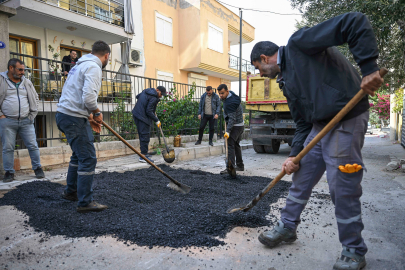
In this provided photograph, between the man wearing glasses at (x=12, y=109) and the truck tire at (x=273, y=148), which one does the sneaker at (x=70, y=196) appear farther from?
the truck tire at (x=273, y=148)

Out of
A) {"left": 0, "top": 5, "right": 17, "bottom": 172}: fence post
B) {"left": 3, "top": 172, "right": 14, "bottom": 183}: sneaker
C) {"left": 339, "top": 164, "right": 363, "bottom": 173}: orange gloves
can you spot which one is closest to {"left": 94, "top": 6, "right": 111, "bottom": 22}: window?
{"left": 0, "top": 5, "right": 17, "bottom": 172}: fence post

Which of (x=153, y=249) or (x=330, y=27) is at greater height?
(x=330, y=27)

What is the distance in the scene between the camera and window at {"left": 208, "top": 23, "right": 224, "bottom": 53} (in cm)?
1575

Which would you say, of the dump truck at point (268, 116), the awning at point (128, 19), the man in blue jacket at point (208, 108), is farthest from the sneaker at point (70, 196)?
the awning at point (128, 19)

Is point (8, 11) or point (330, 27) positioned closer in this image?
point (330, 27)

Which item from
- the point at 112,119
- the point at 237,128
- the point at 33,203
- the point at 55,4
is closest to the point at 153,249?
the point at 33,203

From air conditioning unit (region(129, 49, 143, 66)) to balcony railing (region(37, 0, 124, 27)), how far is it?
1.18 m

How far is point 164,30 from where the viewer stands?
13984 mm

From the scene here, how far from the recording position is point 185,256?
7.19 ft

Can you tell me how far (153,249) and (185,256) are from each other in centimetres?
29

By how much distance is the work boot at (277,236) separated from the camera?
7.70 feet

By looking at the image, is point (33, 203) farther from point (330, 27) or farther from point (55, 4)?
point (55, 4)

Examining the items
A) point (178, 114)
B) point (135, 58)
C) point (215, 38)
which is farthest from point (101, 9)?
point (215, 38)

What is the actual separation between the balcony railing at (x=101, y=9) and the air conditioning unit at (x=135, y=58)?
1.18 m
